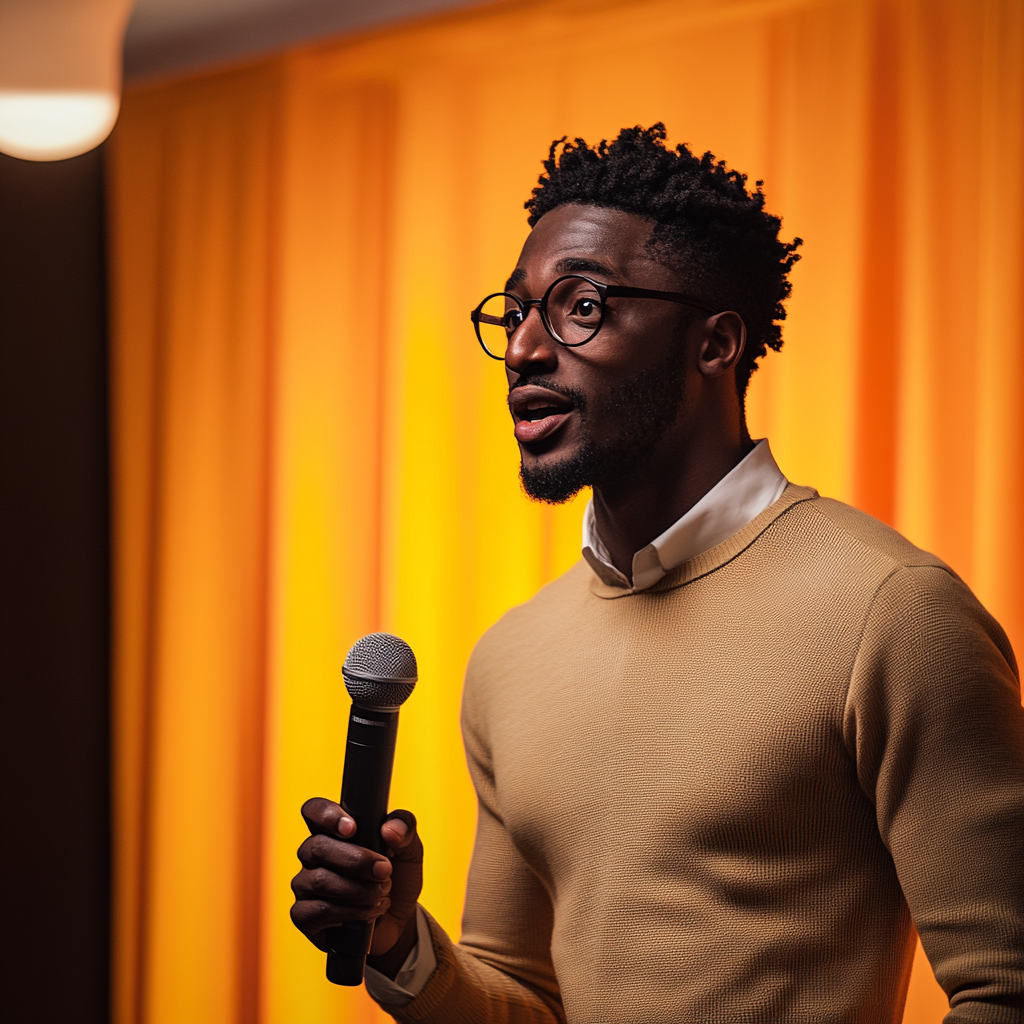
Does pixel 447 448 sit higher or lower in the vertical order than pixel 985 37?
lower

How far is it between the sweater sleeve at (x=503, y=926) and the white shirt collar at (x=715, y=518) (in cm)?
36

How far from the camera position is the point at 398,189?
Answer: 247 centimetres

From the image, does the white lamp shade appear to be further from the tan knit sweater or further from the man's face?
the tan knit sweater

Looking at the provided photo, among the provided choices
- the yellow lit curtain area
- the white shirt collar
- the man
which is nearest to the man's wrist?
the man

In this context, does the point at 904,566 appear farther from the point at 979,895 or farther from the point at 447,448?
the point at 447,448

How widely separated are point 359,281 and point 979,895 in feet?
6.46

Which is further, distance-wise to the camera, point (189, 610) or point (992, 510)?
point (189, 610)

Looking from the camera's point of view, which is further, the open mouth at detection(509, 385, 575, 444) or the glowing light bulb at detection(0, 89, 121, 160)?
the glowing light bulb at detection(0, 89, 121, 160)

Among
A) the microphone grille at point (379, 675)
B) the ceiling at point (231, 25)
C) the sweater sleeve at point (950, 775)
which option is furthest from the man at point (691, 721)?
the ceiling at point (231, 25)

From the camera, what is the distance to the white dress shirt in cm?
126

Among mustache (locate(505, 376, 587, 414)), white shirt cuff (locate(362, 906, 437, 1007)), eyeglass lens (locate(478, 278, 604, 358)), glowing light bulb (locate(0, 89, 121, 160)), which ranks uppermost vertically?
glowing light bulb (locate(0, 89, 121, 160))

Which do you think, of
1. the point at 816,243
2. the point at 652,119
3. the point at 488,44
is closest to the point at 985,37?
the point at 816,243

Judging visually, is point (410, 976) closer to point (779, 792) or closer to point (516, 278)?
point (779, 792)

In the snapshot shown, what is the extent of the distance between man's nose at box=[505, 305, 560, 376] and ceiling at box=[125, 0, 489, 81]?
1.46 meters
